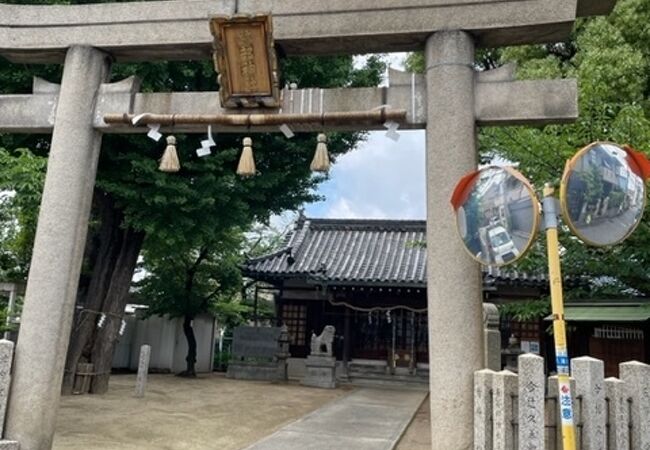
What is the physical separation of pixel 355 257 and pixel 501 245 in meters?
16.3

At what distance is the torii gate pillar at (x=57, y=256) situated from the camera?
16.6 ft

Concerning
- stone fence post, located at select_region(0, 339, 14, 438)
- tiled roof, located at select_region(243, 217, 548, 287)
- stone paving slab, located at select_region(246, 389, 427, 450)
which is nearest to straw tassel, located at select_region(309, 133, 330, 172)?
stone fence post, located at select_region(0, 339, 14, 438)

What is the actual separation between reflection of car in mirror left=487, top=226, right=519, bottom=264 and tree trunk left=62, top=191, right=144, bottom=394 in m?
9.95

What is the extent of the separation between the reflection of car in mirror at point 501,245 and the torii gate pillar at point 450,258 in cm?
93

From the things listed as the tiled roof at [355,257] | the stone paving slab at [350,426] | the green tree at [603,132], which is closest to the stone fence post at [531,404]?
the green tree at [603,132]

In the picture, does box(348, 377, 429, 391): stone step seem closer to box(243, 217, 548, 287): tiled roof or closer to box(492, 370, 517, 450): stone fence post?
box(243, 217, 548, 287): tiled roof

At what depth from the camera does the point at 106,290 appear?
12258mm

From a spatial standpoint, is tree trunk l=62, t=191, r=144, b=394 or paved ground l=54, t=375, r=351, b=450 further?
tree trunk l=62, t=191, r=144, b=394

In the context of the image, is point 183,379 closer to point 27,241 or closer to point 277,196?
point 27,241

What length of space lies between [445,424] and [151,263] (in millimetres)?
14107

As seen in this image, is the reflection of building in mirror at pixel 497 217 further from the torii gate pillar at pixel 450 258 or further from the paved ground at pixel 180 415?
the paved ground at pixel 180 415

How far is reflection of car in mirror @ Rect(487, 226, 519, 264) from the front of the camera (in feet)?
12.0

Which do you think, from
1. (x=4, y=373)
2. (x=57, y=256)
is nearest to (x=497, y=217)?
(x=57, y=256)

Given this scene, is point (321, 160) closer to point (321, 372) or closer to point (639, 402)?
point (639, 402)
